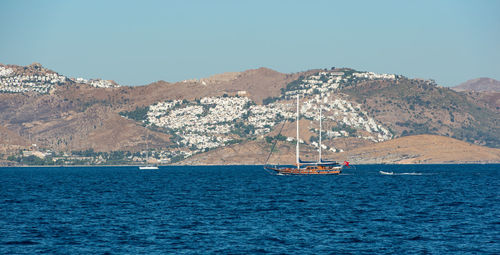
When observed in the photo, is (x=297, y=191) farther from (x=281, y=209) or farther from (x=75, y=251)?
(x=75, y=251)

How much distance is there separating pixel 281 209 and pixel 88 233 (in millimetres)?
31090

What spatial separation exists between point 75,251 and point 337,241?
2303 centimetres

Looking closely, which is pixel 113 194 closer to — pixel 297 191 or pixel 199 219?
pixel 297 191

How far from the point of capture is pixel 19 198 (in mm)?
118812

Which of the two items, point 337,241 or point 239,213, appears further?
point 239,213

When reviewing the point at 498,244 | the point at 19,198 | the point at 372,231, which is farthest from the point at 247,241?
the point at 19,198

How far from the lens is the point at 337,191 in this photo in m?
132

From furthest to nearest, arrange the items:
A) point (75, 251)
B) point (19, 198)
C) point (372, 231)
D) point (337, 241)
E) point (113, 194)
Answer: point (113, 194)
point (19, 198)
point (372, 231)
point (337, 241)
point (75, 251)

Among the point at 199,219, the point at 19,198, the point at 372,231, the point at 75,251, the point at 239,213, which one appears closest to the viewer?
the point at 75,251

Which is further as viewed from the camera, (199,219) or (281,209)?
(281,209)

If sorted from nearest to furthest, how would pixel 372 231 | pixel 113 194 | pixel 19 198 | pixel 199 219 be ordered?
1. pixel 372 231
2. pixel 199 219
3. pixel 19 198
4. pixel 113 194

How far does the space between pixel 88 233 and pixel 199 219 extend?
15430mm

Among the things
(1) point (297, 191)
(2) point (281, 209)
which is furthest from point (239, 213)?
(1) point (297, 191)

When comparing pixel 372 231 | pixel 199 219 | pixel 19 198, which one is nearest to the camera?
pixel 372 231
